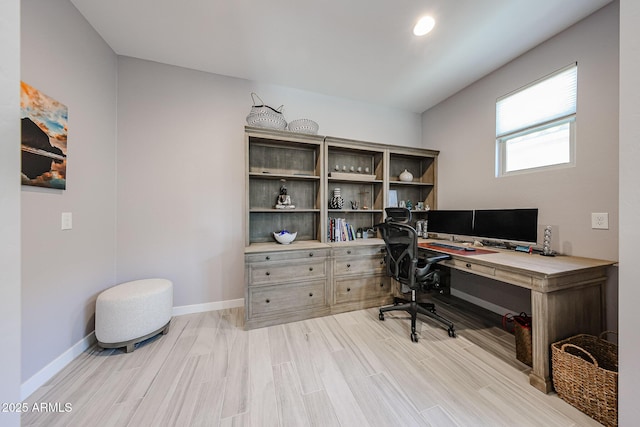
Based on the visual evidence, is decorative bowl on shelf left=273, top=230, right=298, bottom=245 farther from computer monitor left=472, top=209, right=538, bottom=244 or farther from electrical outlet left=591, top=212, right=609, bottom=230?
electrical outlet left=591, top=212, right=609, bottom=230

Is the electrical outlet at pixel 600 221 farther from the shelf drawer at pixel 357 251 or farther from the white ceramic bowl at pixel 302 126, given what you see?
the white ceramic bowl at pixel 302 126

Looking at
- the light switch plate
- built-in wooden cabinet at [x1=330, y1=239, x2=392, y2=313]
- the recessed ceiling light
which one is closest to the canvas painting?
the light switch plate

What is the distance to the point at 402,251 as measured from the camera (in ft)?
7.00

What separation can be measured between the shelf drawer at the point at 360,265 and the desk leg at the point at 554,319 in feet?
4.37

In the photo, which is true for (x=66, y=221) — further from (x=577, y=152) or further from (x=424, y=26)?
(x=577, y=152)

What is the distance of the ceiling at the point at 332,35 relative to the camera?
168 cm

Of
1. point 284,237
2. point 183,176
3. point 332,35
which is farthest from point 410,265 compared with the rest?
point 183,176

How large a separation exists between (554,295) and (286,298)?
6.86 feet

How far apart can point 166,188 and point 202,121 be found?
0.85 meters

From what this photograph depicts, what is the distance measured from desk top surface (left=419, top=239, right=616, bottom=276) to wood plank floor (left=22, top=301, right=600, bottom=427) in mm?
753

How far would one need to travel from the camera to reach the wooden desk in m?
1.42

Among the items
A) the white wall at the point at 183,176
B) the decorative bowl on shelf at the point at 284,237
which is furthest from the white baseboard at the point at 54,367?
the decorative bowl on shelf at the point at 284,237

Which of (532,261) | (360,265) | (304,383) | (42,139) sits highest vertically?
(42,139)

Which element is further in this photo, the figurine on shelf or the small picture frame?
the small picture frame
